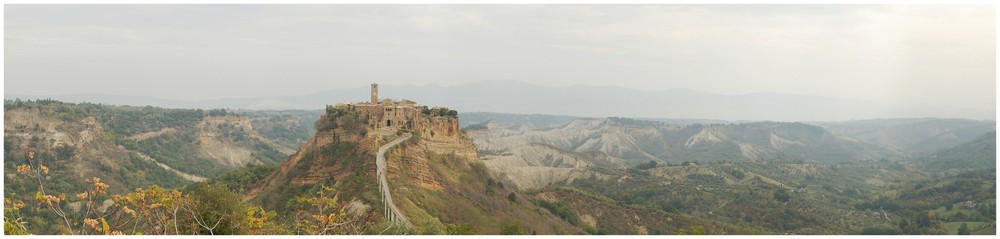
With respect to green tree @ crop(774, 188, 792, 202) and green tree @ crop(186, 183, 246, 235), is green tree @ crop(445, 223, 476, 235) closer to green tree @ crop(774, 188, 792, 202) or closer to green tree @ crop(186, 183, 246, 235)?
green tree @ crop(186, 183, 246, 235)

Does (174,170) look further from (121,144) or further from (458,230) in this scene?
(458,230)

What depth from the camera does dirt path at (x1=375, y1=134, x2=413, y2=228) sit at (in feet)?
106

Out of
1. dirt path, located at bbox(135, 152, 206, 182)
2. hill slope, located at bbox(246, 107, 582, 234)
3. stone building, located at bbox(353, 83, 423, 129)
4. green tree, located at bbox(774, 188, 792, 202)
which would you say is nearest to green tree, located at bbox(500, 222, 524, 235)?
hill slope, located at bbox(246, 107, 582, 234)

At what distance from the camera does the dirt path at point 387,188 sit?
106ft

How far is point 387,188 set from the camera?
35.9m

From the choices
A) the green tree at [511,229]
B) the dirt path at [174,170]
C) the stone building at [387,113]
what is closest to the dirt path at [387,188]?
the stone building at [387,113]

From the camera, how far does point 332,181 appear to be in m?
40.0

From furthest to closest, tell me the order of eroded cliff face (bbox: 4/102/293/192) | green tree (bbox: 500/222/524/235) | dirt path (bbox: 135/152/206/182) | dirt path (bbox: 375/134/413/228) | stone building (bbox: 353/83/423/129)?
dirt path (bbox: 135/152/206/182), eroded cliff face (bbox: 4/102/293/192), stone building (bbox: 353/83/423/129), green tree (bbox: 500/222/524/235), dirt path (bbox: 375/134/413/228)

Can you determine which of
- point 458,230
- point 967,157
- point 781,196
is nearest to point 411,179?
point 458,230

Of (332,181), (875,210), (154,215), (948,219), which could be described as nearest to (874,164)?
(875,210)

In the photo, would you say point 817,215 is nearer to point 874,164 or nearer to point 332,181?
point 332,181

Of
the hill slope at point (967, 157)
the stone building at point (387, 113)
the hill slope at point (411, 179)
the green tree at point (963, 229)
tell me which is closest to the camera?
the hill slope at point (411, 179)

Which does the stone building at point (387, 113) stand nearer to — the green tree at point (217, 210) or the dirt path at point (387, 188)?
the dirt path at point (387, 188)

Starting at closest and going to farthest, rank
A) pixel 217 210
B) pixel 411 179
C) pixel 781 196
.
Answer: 1. pixel 217 210
2. pixel 411 179
3. pixel 781 196
